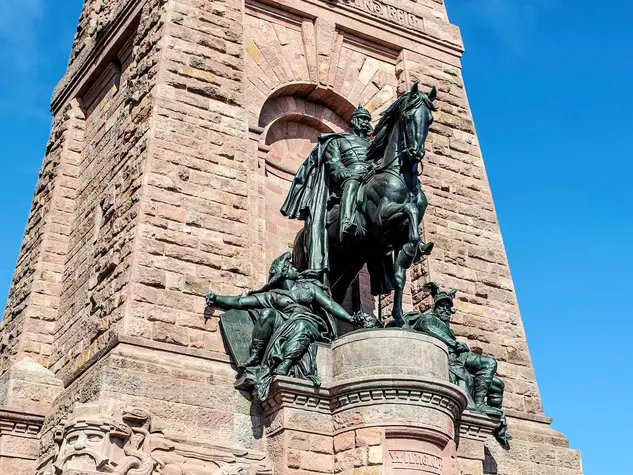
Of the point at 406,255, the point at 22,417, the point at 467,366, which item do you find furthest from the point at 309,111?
the point at 22,417

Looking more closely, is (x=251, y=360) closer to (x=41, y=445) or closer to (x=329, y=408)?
(x=329, y=408)

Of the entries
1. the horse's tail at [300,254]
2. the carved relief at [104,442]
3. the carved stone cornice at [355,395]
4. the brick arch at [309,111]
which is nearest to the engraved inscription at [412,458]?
the carved stone cornice at [355,395]

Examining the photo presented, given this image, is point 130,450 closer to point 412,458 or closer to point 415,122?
point 412,458

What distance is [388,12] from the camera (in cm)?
1833

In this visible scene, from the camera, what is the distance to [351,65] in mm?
17531

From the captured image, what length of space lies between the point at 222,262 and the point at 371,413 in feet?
10.9

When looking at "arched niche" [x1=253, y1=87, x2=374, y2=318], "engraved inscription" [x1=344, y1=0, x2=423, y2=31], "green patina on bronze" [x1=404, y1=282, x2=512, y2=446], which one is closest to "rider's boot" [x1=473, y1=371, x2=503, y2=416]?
"green patina on bronze" [x1=404, y1=282, x2=512, y2=446]

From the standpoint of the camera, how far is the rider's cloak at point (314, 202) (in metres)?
13.4

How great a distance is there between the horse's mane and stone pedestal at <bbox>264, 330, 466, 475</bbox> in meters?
3.03

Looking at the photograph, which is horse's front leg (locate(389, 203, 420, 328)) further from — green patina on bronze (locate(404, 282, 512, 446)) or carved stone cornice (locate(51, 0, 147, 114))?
carved stone cornice (locate(51, 0, 147, 114))

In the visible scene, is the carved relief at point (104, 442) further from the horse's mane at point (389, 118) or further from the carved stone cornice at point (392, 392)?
the horse's mane at point (389, 118)

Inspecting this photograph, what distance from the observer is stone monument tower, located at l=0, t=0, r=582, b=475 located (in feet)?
37.4

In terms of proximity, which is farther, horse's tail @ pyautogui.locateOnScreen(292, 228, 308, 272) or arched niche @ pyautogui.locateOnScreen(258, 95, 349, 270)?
arched niche @ pyautogui.locateOnScreen(258, 95, 349, 270)

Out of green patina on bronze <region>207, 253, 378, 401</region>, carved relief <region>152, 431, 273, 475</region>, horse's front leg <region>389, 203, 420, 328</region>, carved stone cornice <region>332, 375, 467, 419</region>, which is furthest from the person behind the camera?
horse's front leg <region>389, 203, 420, 328</region>
